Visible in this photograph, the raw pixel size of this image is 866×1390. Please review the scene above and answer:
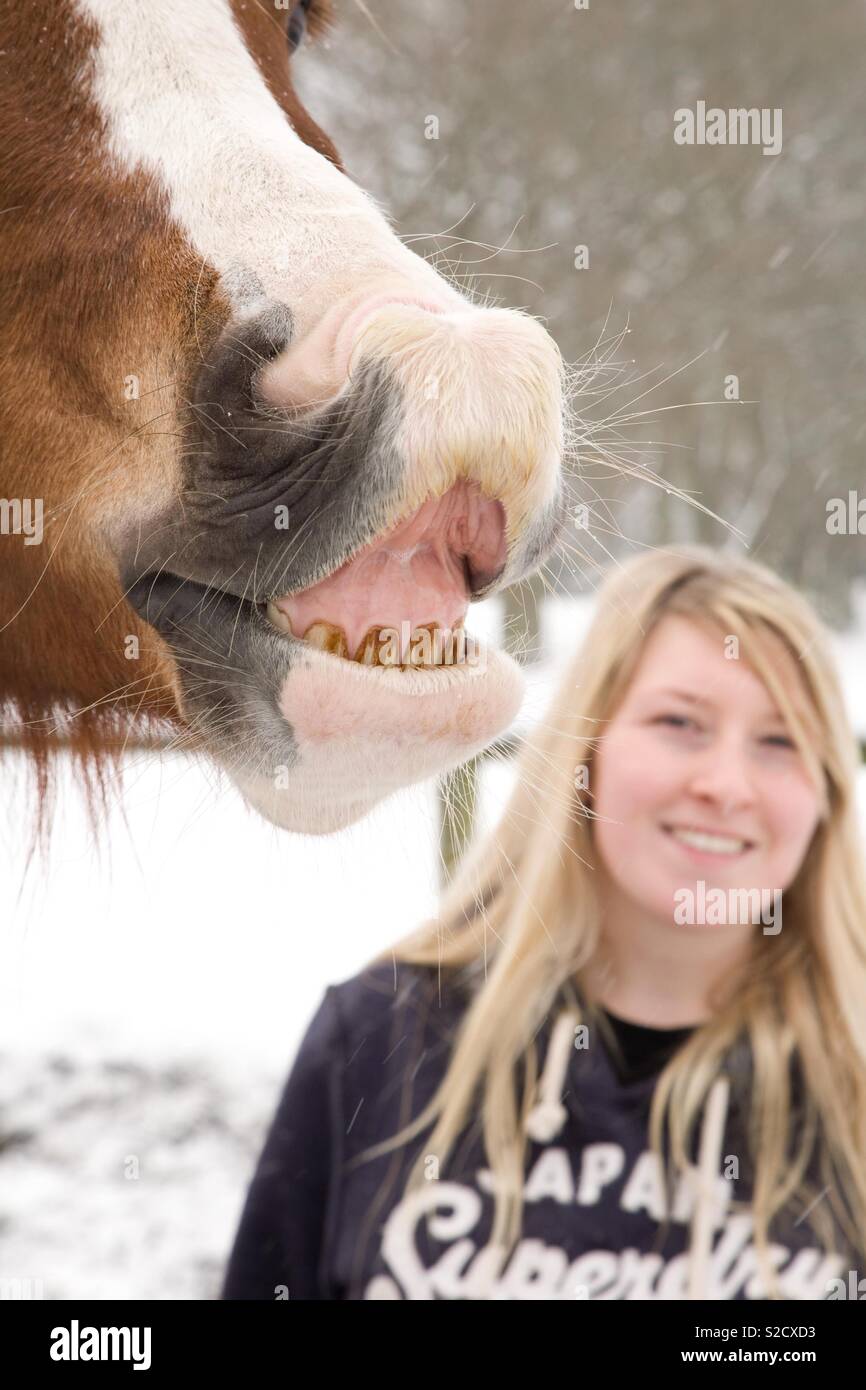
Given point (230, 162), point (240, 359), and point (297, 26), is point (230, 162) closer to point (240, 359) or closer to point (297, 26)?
point (240, 359)

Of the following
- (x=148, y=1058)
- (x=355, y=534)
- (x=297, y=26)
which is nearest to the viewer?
(x=355, y=534)

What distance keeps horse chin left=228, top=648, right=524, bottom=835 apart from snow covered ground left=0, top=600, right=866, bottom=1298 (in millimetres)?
1082

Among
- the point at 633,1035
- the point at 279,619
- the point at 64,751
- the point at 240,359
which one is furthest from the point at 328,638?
the point at 633,1035

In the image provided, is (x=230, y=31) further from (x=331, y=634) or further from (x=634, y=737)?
(x=634, y=737)

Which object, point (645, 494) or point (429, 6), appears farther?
point (645, 494)

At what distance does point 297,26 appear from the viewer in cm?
97

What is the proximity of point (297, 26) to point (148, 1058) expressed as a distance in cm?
187

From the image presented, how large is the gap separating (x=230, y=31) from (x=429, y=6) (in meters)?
0.94

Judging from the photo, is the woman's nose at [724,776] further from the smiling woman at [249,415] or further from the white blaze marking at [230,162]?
the white blaze marking at [230,162]

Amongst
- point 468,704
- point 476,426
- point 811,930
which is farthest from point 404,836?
point 811,930

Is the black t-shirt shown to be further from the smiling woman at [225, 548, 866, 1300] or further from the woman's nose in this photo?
the woman's nose

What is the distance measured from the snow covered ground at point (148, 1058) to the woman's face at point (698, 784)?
0.56m

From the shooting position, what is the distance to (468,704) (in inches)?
24.8

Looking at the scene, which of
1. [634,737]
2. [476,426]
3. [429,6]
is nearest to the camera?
[476,426]
